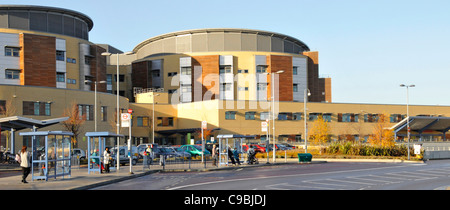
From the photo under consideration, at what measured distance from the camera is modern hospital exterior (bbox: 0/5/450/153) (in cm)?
7762

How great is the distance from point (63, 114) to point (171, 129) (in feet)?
→ 90.8

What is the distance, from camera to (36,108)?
63969 millimetres

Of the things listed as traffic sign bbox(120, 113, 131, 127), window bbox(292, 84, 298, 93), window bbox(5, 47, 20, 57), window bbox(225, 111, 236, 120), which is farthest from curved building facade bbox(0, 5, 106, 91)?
traffic sign bbox(120, 113, 131, 127)

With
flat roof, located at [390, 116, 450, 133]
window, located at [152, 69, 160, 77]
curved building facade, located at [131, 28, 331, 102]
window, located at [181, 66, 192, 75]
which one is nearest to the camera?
flat roof, located at [390, 116, 450, 133]

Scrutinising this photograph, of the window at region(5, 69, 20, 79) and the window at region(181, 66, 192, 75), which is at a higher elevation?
the window at region(181, 66, 192, 75)

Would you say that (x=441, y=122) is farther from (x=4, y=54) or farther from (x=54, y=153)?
(x=54, y=153)

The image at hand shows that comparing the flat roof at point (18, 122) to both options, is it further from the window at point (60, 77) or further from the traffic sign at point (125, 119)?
the window at point (60, 77)

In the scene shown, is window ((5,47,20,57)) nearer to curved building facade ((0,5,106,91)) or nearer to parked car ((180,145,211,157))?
curved building facade ((0,5,106,91))

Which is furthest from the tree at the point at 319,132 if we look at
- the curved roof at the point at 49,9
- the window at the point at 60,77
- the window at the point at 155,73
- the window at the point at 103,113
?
the curved roof at the point at 49,9

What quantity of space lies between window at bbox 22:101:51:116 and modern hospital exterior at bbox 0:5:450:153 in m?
0.13

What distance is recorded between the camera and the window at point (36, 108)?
62781mm

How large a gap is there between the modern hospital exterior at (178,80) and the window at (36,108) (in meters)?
0.13

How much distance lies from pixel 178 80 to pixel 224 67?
929cm

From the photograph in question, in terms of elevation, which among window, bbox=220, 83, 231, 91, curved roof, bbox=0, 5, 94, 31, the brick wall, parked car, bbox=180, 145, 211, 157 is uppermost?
curved roof, bbox=0, 5, 94, 31
